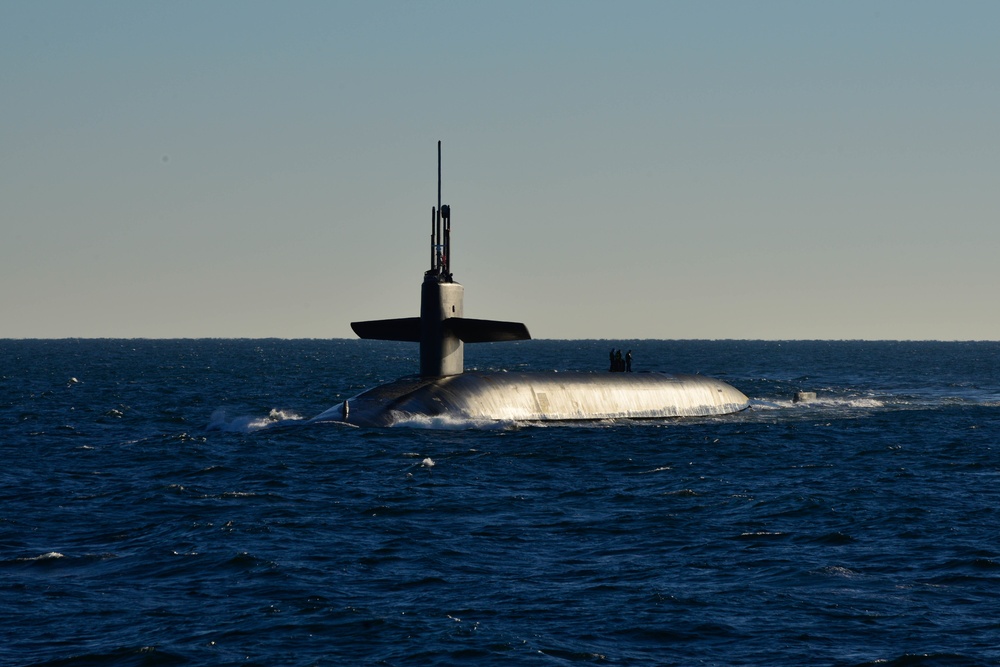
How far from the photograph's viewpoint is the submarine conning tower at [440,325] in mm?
46656

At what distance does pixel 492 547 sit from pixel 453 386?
23.7 metres

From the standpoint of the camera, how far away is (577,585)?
70.0ft

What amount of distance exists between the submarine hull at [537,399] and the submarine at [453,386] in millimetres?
47

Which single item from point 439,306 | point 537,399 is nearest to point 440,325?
point 439,306

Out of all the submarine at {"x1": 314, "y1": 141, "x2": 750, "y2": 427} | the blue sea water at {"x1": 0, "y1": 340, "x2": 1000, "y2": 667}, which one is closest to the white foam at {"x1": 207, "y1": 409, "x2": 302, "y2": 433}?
the blue sea water at {"x1": 0, "y1": 340, "x2": 1000, "y2": 667}

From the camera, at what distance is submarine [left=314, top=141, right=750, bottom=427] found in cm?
4603

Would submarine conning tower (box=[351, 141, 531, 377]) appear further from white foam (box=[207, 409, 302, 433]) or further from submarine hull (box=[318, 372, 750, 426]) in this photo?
white foam (box=[207, 409, 302, 433])

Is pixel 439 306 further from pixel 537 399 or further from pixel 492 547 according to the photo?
pixel 492 547

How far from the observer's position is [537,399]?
168 feet

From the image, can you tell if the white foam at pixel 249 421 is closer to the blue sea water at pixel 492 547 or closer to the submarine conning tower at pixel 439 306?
the blue sea water at pixel 492 547

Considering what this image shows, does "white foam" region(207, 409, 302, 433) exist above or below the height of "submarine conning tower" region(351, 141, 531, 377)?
below

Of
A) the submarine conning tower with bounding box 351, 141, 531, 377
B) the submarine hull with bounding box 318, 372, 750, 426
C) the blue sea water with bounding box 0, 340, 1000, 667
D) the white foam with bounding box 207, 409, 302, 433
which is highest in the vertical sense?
the submarine conning tower with bounding box 351, 141, 531, 377

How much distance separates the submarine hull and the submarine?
5 centimetres

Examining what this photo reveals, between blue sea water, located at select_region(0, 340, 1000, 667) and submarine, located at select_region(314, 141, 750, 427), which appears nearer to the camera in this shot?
blue sea water, located at select_region(0, 340, 1000, 667)
